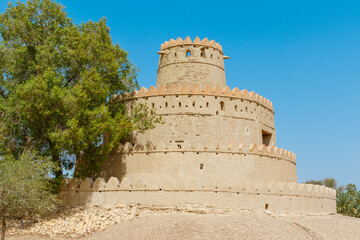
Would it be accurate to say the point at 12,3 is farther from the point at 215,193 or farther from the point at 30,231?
the point at 215,193

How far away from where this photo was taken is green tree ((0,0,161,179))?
1855 centimetres

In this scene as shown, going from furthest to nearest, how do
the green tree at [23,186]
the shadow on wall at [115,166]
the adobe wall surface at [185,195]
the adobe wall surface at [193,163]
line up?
the shadow on wall at [115,166] < the adobe wall surface at [193,163] < the adobe wall surface at [185,195] < the green tree at [23,186]

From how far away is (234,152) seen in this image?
20828mm

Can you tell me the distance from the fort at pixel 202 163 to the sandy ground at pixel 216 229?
54.5 inches

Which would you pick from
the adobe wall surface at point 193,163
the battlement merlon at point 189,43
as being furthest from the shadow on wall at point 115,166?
the battlement merlon at point 189,43

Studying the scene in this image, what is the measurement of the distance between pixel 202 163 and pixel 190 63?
7.97 metres

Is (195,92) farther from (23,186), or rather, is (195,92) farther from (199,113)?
(23,186)

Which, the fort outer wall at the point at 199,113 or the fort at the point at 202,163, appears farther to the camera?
the fort outer wall at the point at 199,113


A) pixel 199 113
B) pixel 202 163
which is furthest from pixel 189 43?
pixel 202 163

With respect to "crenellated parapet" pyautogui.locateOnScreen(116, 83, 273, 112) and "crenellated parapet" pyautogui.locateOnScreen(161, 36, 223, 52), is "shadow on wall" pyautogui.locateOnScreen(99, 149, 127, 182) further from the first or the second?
"crenellated parapet" pyautogui.locateOnScreen(161, 36, 223, 52)

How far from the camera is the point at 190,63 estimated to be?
25.5 metres

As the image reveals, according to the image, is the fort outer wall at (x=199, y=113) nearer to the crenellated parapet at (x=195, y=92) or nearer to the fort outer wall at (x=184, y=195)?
the crenellated parapet at (x=195, y=92)

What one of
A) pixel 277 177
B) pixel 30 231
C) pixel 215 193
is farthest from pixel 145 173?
pixel 277 177

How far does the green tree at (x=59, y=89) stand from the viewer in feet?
60.8
